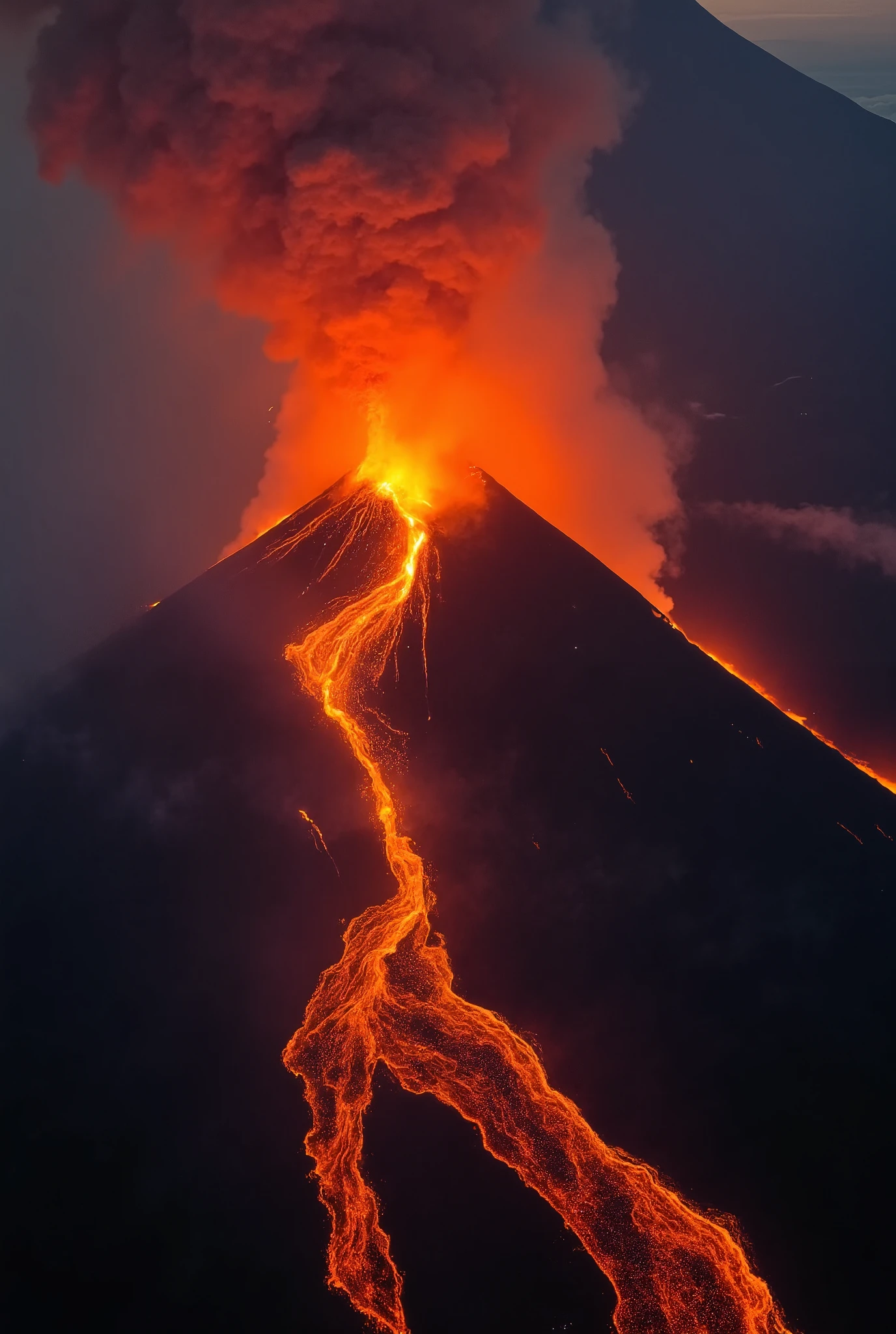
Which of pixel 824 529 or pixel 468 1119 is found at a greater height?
pixel 824 529

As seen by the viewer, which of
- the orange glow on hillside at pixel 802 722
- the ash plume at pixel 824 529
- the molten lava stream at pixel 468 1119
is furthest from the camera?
the ash plume at pixel 824 529

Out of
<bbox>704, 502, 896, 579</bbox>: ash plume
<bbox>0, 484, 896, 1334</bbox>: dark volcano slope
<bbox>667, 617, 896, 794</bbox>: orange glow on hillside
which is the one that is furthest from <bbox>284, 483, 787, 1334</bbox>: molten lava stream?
<bbox>704, 502, 896, 579</bbox>: ash plume

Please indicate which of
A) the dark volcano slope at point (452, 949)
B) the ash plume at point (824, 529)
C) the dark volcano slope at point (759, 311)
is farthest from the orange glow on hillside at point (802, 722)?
the ash plume at point (824, 529)

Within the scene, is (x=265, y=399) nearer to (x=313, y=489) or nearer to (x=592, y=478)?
(x=313, y=489)

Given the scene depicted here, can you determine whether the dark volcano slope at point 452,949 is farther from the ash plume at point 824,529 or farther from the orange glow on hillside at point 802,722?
the ash plume at point 824,529

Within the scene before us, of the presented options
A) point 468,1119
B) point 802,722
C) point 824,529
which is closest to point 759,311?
point 824,529

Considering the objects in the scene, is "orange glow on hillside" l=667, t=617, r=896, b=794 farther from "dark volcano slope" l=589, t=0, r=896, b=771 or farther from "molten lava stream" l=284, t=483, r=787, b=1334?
"molten lava stream" l=284, t=483, r=787, b=1334

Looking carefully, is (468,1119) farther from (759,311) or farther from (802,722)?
(759,311)
